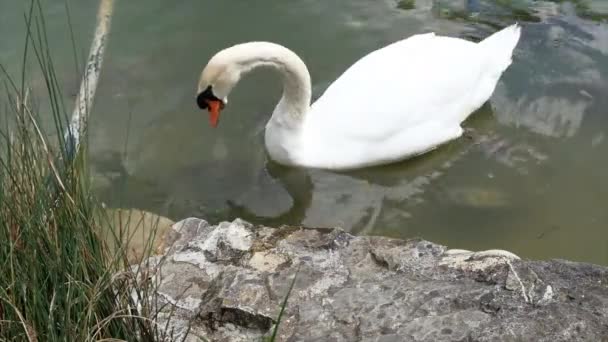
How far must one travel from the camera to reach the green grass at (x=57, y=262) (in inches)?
86.1

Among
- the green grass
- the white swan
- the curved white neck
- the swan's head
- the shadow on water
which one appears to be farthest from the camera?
the white swan

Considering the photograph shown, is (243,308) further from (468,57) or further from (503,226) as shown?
(468,57)

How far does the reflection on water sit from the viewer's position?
15.2ft

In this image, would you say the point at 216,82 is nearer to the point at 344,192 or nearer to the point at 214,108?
the point at 214,108

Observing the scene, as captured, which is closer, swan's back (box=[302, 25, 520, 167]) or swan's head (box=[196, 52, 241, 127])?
swan's head (box=[196, 52, 241, 127])

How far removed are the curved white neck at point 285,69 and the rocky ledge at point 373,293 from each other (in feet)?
4.52

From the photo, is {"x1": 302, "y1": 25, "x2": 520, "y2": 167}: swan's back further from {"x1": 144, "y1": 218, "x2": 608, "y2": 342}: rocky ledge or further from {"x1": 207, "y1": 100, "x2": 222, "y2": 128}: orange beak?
{"x1": 144, "y1": 218, "x2": 608, "y2": 342}: rocky ledge

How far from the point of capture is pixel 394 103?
476cm

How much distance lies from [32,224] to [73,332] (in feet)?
1.29

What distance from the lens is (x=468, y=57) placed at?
16.9 feet

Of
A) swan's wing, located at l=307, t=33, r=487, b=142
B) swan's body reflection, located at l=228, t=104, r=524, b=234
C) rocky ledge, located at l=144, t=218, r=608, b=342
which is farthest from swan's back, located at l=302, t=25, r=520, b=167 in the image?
rocky ledge, located at l=144, t=218, r=608, b=342

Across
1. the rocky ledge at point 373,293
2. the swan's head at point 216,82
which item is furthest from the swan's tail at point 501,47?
the rocky ledge at point 373,293

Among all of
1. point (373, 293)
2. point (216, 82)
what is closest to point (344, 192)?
point (216, 82)

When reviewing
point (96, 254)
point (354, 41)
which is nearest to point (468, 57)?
point (354, 41)
